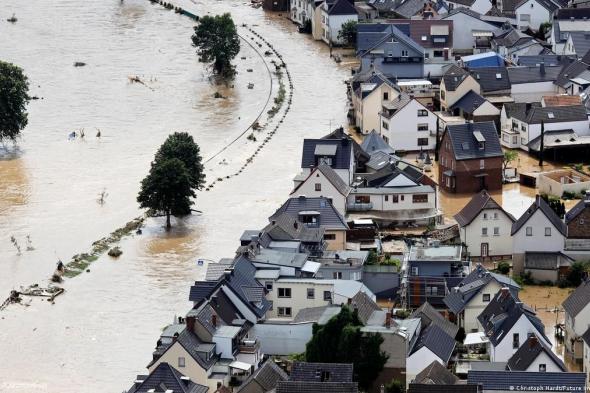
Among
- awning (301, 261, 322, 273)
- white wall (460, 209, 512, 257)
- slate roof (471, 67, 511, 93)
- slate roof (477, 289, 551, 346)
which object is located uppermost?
slate roof (471, 67, 511, 93)

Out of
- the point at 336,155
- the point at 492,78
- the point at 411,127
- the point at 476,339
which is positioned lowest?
the point at 476,339

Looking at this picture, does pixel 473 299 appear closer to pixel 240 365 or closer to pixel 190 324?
pixel 240 365

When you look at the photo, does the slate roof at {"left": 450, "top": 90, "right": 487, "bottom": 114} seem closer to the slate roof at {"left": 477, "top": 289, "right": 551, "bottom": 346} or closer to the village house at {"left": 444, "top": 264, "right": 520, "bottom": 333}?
the village house at {"left": 444, "top": 264, "right": 520, "bottom": 333}

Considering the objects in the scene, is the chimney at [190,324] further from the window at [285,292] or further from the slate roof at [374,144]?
the slate roof at [374,144]

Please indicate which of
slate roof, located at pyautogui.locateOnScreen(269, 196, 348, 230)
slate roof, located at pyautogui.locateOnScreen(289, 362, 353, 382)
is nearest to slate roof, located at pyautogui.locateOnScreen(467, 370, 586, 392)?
slate roof, located at pyautogui.locateOnScreen(289, 362, 353, 382)

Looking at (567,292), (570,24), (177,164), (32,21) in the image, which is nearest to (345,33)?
(570,24)

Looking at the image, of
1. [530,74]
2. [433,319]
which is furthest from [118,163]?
[433,319]
